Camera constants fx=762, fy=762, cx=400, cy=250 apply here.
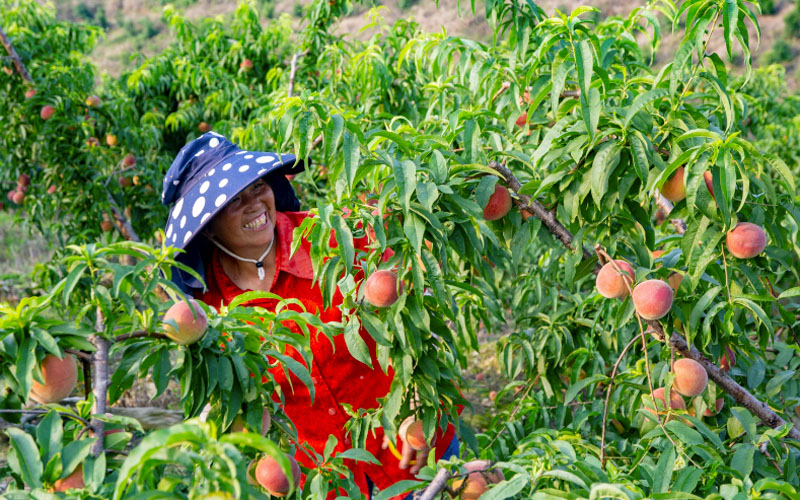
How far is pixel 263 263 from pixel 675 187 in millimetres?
956

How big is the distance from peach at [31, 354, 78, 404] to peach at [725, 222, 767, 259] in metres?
0.98

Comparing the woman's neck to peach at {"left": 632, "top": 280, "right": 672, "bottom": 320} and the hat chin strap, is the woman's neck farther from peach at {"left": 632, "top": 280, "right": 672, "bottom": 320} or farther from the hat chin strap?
peach at {"left": 632, "top": 280, "right": 672, "bottom": 320}

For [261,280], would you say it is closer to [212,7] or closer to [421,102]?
[421,102]

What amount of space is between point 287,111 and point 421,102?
84.5 inches

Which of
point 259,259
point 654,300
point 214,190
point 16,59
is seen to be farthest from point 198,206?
point 16,59

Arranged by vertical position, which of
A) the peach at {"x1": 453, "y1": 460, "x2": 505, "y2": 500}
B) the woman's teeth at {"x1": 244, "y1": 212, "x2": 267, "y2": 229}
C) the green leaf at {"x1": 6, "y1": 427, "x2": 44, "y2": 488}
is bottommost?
the peach at {"x1": 453, "y1": 460, "x2": 505, "y2": 500}

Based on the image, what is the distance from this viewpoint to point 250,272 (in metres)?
1.79

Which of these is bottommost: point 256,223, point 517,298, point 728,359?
point 517,298

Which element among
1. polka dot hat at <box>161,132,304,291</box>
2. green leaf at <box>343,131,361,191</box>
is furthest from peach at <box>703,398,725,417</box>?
polka dot hat at <box>161,132,304,291</box>

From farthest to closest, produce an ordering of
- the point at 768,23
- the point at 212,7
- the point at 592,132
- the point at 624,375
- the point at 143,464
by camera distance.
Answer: the point at 212,7 → the point at 768,23 → the point at 624,375 → the point at 592,132 → the point at 143,464

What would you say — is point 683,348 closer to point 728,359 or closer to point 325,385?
point 728,359

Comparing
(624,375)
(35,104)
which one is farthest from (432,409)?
(35,104)

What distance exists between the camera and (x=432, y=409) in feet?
4.68

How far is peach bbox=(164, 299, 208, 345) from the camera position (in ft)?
3.15
